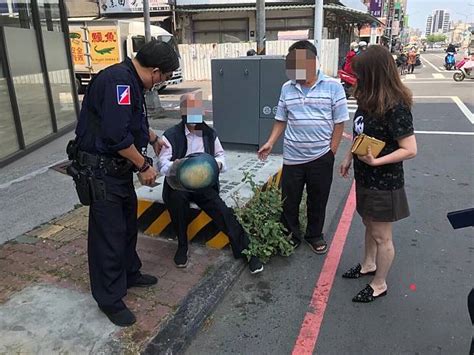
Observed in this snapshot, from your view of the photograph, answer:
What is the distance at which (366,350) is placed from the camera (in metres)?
2.63

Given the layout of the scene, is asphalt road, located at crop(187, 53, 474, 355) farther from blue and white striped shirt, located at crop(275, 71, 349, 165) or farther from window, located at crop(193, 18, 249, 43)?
window, located at crop(193, 18, 249, 43)

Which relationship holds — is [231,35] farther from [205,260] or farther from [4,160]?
[205,260]

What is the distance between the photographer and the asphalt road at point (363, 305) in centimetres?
270

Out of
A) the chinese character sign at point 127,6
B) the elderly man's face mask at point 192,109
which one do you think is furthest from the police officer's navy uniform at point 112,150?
the chinese character sign at point 127,6

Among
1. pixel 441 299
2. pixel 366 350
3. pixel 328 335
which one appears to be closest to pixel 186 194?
pixel 328 335

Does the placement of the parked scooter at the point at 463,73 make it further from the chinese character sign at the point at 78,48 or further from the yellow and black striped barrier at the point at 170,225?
the yellow and black striped barrier at the point at 170,225

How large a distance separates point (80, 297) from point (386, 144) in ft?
7.49

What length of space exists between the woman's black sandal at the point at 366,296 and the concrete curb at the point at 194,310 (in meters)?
0.94

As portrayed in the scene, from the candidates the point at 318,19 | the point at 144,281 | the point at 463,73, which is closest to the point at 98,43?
the point at 318,19

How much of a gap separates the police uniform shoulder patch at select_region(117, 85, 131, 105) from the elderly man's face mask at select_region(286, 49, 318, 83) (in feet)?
4.82

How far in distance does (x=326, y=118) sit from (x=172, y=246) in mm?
1710

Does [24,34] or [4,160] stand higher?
[24,34]

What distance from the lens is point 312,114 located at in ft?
Answer: 11.2

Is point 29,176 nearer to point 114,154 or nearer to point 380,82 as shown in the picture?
point 114,154
